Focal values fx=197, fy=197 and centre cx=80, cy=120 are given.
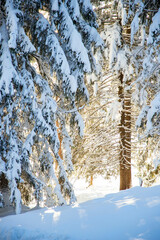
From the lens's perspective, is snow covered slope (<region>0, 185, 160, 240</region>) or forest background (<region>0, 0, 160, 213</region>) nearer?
snow covered slope (<region>0, 185, 160, 240</region>)

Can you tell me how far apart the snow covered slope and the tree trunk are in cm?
527

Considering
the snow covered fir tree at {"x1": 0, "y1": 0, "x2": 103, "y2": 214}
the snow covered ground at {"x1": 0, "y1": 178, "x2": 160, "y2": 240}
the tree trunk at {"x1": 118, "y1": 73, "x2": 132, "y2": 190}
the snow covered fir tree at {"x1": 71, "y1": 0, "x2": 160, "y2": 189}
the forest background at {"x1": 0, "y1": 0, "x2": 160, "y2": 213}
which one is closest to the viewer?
the snow covered ground at {"x1": 0, "y1": 178, "x2": 160, "y2": 240}

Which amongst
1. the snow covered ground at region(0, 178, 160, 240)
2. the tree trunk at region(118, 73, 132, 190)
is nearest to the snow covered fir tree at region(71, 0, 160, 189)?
the tree trunk at region(118, 73, 132, 190)

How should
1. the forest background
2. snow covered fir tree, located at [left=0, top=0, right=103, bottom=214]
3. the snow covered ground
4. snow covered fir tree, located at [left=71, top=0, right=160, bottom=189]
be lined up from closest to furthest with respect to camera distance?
the snow covered ground < snow covered fir tree, located at [left=0, top=0, right=103, bottom=214] < the forest background < snow covered fir tree, located at [left=71, top=0, right=160, bottom=189]

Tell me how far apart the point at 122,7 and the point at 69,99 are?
435cm

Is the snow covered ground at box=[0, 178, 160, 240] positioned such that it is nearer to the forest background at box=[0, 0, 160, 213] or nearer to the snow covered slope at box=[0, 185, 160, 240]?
the snow covered slope at box=[0, 185, 160, 240]

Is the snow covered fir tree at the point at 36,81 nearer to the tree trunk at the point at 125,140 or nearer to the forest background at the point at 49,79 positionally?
the forest background at the point at 49,79

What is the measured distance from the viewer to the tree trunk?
8648mm

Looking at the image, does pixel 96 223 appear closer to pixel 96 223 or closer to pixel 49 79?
pixel 96 223

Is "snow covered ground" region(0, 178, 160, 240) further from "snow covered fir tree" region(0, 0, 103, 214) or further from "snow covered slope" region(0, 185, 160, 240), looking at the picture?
"snow covered fir tree" region(0, 0, 103, 214)

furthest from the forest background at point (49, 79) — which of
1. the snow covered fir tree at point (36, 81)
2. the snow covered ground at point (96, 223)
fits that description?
the snow covered ground at point (96, 223)

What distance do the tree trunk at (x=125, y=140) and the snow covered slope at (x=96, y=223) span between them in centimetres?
527

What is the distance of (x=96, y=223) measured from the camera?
9.14ft

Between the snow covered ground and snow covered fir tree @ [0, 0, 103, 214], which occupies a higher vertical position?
snow covered fir tree @ [0, 0, 103, 214]
